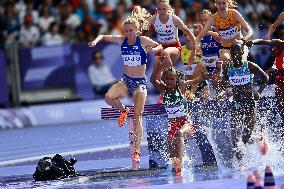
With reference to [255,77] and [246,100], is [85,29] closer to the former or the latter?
[255,77]

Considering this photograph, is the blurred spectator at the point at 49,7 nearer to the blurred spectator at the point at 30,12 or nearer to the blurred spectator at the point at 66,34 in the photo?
the blurred spectator at the point at 30,12

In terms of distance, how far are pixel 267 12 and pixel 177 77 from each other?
1039cm

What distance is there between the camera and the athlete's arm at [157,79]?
1445 centimetres

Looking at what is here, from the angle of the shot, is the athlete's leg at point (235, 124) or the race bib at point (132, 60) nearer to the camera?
the athlete's leg at point (235, 124)

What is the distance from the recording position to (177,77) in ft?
46.5

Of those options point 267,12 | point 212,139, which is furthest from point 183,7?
point 212,139

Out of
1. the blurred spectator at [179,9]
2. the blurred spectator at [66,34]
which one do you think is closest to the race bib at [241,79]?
the blurred spectator at [179,9]

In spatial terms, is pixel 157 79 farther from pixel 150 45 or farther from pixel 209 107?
pixel 209 107

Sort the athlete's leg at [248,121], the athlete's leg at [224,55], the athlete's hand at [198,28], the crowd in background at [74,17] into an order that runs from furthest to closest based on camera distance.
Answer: the crowd in background at [74,17]
the athlete's hand at [198,28]
the athlete's leg at [224,55]
the athlete's leg at [248,121]

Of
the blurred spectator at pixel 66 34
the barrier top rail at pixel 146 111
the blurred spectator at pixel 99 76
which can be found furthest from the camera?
the blurred spectator at pixel 66 34

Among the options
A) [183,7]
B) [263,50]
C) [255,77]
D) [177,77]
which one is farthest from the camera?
[183,7]

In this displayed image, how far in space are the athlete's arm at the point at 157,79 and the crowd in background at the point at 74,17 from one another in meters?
8.34

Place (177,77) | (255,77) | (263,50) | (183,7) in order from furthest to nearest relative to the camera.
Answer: (183,7) < (263,50) < (255,77) < (177,77)

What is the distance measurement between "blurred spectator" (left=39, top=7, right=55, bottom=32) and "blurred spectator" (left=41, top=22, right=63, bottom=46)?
121 mm
